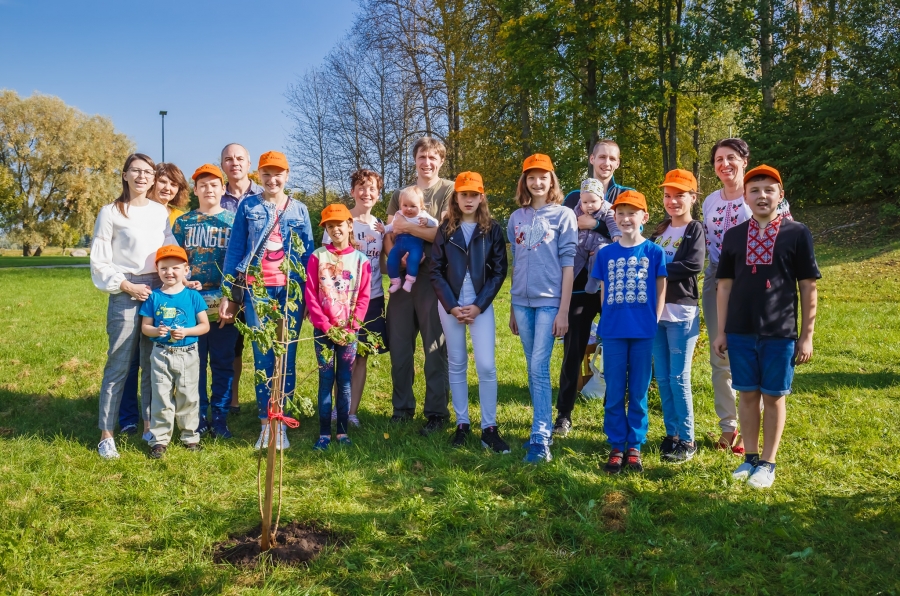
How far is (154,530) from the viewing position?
346 cm

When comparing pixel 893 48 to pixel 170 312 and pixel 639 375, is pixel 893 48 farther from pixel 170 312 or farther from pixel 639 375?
pixel 170 312

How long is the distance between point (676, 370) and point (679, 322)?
363 mm

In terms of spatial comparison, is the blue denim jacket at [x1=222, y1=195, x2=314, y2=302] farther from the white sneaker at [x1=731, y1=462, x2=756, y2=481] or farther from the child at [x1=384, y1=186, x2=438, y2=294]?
the white sneaker at [x1=731, y1=462, x2=756, y2=481]

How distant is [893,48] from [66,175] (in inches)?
1734

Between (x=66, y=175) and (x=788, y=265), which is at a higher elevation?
(x=66, y=175)

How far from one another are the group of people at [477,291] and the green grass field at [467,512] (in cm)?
29

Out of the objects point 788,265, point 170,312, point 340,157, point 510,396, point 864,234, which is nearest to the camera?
point 788,265

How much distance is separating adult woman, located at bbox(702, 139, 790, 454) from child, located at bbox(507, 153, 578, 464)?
1.12m

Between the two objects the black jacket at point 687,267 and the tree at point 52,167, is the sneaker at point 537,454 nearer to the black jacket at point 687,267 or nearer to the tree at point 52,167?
the black jacket at point 687,267

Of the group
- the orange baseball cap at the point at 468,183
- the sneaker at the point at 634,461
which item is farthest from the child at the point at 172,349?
the sneaker at the point at 634,461

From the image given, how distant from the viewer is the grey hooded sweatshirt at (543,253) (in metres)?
4.50

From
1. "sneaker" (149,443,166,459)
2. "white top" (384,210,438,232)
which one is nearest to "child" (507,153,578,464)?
"white top" (384,210,438,232)

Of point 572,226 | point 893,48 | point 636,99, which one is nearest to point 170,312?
point 572,226

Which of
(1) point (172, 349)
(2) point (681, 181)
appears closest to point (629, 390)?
(2) point (681, 181)
